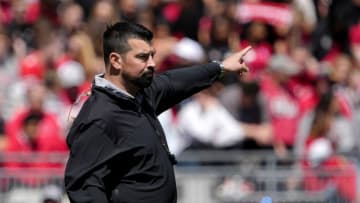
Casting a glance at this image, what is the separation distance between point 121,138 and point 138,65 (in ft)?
1.41

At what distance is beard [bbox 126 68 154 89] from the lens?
279 inches

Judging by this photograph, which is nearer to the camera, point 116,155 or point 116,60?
point 116,155

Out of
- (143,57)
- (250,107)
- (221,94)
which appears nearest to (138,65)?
(143,57)

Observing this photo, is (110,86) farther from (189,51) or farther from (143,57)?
(189,51)

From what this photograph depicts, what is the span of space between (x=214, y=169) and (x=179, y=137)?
61 cm

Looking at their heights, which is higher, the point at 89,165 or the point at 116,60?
the point at 116,60

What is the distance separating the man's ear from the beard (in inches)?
3.3

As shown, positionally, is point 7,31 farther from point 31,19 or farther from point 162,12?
point 162,12

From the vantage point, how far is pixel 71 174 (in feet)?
22.9

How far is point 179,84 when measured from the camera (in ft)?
25.9

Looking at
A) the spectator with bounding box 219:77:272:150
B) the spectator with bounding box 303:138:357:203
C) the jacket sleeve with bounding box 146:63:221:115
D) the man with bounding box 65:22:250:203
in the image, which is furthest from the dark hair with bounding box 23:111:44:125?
the man with bounding box 65:22:250:203

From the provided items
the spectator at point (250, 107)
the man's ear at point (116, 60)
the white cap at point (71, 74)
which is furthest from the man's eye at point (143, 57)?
the white cap at point (71, 74)

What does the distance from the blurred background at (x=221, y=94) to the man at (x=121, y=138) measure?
3.70m

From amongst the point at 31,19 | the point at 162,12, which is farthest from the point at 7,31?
the point at 162,12
